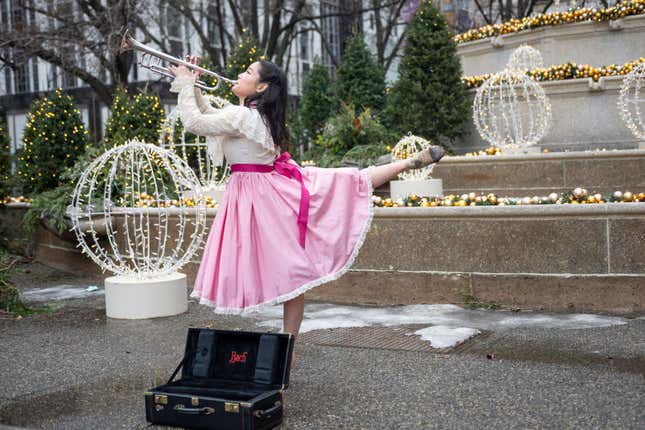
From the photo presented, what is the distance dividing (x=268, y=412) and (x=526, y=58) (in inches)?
549

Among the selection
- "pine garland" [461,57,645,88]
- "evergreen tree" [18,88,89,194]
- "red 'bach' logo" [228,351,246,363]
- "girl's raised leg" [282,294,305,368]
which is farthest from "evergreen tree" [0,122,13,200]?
"pine garland" [461,57,645,88]

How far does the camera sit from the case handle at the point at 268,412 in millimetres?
3721

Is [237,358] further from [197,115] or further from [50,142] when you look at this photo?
[50,142]

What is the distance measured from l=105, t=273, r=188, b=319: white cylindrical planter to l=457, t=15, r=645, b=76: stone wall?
458 inches

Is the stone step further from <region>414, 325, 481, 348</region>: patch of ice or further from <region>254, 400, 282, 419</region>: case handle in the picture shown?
<region>254, 400, 282, 419</region>: case handle

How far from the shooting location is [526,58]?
1623 cm

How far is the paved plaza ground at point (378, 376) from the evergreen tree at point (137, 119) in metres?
4.84

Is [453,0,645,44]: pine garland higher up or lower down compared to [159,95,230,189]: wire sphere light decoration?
higher up

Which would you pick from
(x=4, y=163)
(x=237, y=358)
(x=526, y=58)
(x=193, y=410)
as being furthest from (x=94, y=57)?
(x=193, y=410)

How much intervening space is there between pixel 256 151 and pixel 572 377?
2400mm

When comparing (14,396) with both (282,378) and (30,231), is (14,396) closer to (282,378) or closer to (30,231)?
(282,378)

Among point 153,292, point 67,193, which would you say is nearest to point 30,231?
point 67,193

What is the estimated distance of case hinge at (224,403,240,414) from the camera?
145 inches

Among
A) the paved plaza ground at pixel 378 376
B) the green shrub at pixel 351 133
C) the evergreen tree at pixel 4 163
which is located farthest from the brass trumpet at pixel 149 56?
the green shrub at pixel 351 133
